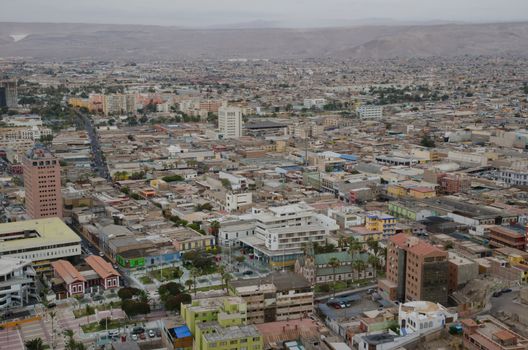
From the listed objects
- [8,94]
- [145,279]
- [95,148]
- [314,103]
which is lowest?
[95,148]

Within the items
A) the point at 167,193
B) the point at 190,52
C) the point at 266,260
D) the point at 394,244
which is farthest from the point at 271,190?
the point at 190,52

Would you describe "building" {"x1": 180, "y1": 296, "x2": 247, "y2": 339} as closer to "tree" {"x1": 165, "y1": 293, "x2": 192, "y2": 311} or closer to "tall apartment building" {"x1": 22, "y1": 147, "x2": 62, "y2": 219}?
"tree" {"x1": 165, "y1": 293, "x2": 192, "y2": 311}

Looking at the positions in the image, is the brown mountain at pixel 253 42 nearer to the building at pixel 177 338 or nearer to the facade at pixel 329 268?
the facade at pixel 329 268

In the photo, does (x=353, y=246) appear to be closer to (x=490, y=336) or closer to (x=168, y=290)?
(x=168, y=290)

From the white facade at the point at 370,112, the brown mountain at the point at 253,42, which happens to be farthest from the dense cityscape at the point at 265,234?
the brown mountain at the point at 253,42

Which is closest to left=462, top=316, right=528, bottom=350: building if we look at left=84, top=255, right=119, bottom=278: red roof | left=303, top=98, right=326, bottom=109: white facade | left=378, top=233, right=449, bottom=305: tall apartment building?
left=378, top=233, right=449, bottom=305: tall apartment building

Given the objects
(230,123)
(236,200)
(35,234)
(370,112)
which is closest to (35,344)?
(35,234)
